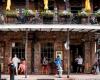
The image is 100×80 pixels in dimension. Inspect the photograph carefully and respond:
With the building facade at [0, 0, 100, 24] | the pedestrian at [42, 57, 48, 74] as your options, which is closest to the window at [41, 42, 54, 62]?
the pedestrian at [42, 57, 48, 74]

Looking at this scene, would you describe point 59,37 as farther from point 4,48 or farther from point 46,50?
point 4,48

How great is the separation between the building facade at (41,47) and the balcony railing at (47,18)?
88.6 inches

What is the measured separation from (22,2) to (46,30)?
3.62 meters

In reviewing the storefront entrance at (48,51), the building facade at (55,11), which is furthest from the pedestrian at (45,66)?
the building facade at (55,11)

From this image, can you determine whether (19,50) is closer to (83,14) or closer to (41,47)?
(41,47)

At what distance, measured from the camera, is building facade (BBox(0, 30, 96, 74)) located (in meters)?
36.5

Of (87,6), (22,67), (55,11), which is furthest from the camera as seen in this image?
(55,11)

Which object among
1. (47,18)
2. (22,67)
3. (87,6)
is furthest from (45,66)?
(87,6)

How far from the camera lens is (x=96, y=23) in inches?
1334

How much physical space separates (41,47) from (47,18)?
359 centimetres

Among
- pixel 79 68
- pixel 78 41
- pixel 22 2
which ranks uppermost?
pixel 22 2

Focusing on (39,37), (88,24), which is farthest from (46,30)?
(88,24)

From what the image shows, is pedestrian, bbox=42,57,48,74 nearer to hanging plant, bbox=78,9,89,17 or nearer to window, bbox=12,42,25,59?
window, bbox=12,42,25,59

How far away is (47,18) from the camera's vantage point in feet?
112
